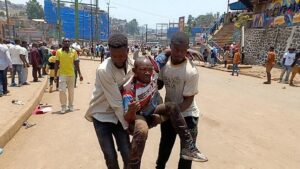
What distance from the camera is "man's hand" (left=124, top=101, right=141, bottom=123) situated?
2.73 metres

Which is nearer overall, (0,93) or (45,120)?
(45,120)

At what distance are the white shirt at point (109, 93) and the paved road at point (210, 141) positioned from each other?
1.84 meters

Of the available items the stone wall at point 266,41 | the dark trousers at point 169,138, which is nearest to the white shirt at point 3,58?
the dark trousers at point 169,138

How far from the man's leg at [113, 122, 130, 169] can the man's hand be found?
11.0 inches

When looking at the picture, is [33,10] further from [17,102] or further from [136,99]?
[136,99]

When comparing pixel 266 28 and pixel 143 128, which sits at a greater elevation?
pixel 266 28

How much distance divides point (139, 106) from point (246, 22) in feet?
96.7

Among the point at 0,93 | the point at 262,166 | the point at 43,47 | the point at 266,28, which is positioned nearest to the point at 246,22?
the point at 266,28

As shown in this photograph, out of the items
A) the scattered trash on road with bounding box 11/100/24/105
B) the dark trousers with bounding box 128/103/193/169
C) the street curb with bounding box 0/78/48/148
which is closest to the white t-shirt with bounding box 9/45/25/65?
the scattered trash on road with bounding box 11/100/24/105

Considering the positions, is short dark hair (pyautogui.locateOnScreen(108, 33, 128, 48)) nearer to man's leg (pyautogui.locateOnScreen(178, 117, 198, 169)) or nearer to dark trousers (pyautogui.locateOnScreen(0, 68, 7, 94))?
man's leg (pyautogui.locateOnScreen(178, 117, 198, 169))

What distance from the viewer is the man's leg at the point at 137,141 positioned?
268cm

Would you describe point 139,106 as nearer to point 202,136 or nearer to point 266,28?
point 202,136

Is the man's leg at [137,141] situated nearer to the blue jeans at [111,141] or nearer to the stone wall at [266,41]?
the blue jeans at [111,141]

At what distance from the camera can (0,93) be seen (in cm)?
1016
